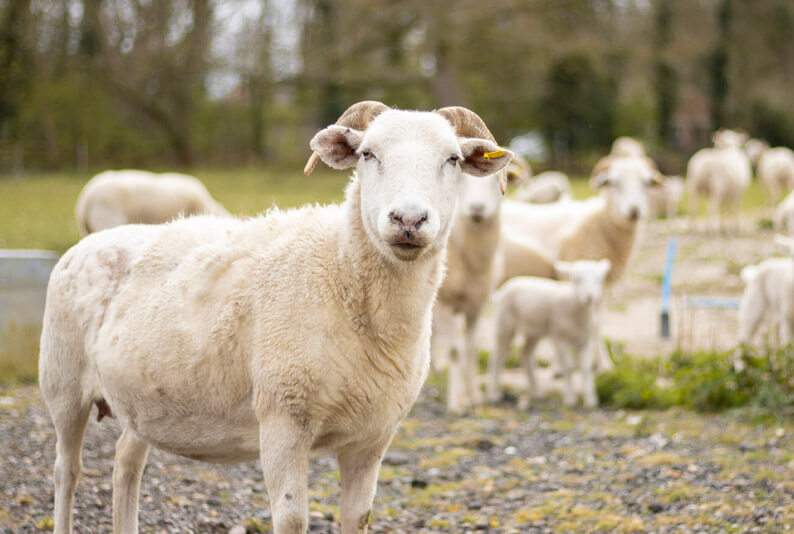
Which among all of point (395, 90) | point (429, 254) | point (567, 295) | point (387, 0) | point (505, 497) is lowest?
point (505, 497)

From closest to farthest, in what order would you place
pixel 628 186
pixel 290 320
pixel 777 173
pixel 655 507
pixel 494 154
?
pixel 290 320, pixel 494 154, pixel 655 507, pixel 628 186, pixel 777 173

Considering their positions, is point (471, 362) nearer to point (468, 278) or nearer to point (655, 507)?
point (468, 278)

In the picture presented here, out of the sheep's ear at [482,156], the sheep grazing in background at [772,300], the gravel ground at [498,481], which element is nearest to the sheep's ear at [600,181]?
the sheep grazing in background at [772,300]

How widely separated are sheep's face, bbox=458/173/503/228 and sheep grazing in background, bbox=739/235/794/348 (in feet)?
7.57

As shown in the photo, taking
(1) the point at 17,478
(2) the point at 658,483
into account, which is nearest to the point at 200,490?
(1) the point at 17,478

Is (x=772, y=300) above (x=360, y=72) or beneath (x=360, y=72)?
beneath

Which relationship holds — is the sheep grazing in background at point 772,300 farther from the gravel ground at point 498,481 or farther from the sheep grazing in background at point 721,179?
the sheep grazing in background at point 721,179

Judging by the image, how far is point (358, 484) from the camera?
147 inches

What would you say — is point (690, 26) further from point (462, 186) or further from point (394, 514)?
point (394, 514)

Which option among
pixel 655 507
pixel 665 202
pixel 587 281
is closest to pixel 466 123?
pixel 655 507

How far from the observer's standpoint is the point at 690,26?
40.0 metres

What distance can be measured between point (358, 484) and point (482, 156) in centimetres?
150

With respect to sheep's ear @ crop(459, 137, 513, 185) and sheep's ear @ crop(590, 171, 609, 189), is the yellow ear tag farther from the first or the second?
sheep's ear @ crop(590, 171, 609, 189)

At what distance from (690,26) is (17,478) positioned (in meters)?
40.2
